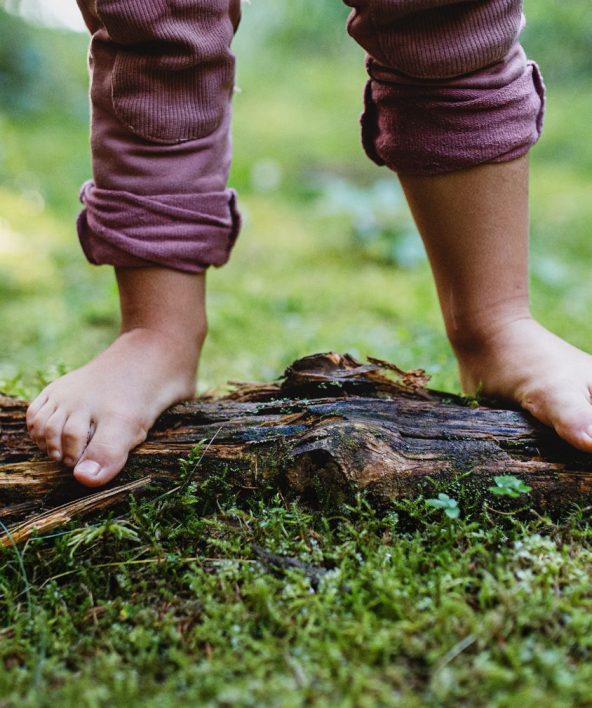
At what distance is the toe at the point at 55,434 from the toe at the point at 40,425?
0.04 feet

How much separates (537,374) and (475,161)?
1.33 feet

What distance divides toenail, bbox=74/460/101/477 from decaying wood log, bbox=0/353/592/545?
0.04 metres

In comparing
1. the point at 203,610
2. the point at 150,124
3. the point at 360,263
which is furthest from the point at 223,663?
the point at 360,263

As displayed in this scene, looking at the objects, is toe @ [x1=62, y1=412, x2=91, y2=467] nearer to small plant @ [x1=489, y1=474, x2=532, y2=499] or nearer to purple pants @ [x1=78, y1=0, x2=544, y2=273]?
purple pants @ [x1=78, y1=0, x2=544, y2=273]

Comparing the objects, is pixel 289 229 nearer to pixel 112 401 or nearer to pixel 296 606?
pixel 112 401

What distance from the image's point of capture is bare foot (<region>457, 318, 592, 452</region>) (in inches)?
43.1

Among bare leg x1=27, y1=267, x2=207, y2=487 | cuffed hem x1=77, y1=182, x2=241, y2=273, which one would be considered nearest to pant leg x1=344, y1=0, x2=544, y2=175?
cuffed hem x1=77, y1=182, x2=241, y2=273

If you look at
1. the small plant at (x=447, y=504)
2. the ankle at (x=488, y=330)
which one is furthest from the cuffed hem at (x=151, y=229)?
the small plant at (x=447, y=504)

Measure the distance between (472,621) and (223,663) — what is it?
0.31 meters

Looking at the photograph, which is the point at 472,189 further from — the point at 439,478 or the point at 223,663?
the point at 223,663

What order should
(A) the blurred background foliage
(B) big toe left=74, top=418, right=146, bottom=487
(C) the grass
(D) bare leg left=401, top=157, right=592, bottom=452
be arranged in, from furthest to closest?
1. (A) the blurred background foliage
2. (D) bare leg left=401, top=157, right=592, bottom=452
3. (B) big toe left=74, top=418, right=146, bottom=487
4. (C) the grass

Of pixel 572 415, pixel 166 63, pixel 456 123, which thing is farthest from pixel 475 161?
pixel 166 63

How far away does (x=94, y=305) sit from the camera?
2.43 m

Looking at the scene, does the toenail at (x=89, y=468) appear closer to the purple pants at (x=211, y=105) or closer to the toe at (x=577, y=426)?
the purple pants at (x=211, y=105)
